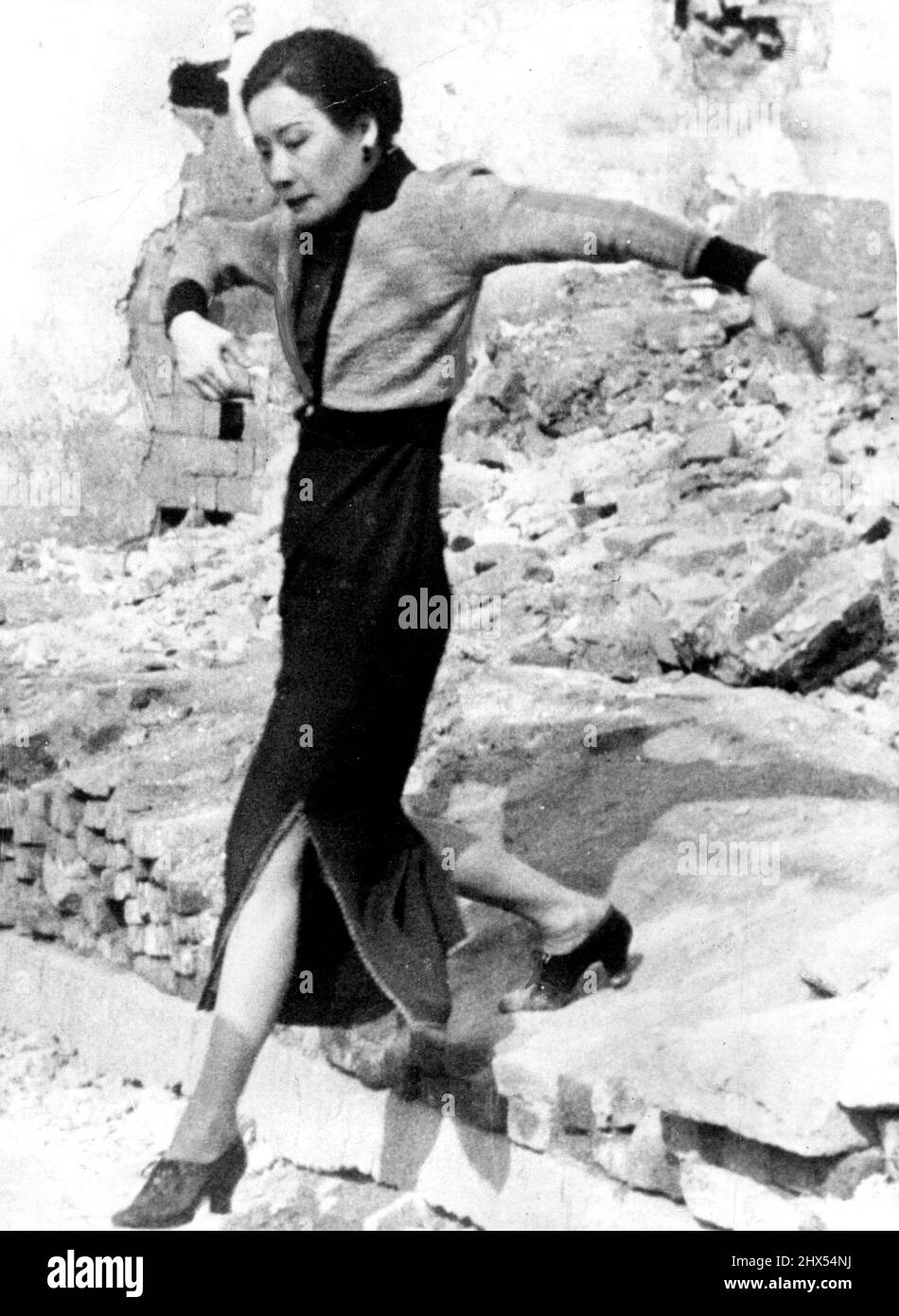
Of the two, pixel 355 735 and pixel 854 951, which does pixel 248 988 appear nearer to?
pixel 355 735

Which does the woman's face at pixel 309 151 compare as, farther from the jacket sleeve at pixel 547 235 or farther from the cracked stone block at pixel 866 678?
the cracked stone block at pixel 866 678

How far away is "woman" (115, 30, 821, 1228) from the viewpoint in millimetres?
4309

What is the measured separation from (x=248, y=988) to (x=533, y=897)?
2.15 ft

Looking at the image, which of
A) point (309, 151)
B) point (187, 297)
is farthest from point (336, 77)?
point (187, 297)

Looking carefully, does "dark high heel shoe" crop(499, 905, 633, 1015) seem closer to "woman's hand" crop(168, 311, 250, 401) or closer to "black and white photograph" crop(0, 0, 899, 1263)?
"black and white photograph" crop(0, 0, 899, 1263)

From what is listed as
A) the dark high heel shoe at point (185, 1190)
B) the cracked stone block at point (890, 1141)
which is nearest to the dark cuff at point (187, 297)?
the dark high heel shoe at point (185, 1190)

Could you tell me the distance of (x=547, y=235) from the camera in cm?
442

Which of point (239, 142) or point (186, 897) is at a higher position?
point (239, 142)

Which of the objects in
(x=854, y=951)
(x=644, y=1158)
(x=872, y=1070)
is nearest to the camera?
(x=872, y=1070)

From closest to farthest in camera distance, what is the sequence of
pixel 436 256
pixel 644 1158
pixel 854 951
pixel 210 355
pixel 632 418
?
1. pixel 644 1158
2. pixel 854 951
3. pixel 436 256
4. pixel 210 355
5. pixel 632 418

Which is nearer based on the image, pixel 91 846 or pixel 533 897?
pixel 533 897

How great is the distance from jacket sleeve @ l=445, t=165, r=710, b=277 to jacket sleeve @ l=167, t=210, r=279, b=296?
424 millimetres

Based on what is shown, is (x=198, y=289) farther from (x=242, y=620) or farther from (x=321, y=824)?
(x=321, y=824)
